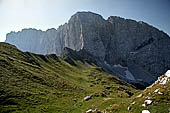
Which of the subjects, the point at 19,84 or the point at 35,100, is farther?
the point at 19,84

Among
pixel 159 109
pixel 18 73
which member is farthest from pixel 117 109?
pixel 18 73

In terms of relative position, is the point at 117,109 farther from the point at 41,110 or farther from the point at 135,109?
the point at 41,110

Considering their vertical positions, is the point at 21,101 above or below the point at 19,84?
below

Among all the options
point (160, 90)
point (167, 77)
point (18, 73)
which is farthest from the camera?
point (18, 73)

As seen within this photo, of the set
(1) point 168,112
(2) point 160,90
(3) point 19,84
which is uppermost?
(3) point 19,84

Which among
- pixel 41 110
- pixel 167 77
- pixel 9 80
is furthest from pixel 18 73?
pixel 167 77

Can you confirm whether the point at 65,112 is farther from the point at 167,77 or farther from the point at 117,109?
the point at 167,77

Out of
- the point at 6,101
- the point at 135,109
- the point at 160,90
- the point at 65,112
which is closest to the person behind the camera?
the point at 135,109

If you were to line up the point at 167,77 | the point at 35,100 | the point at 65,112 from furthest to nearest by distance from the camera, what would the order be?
the point at 35,100
the point at 65,112
the point at 167,77

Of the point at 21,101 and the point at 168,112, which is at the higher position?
the point at 21,101

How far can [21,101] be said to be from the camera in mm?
41031

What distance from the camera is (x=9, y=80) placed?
56.4 metres

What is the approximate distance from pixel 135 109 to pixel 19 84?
42.9 m

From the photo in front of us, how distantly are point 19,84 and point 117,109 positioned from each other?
39316mm
